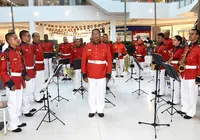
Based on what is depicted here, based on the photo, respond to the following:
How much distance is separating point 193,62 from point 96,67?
2005 millimetres

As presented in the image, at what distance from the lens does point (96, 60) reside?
464 cm

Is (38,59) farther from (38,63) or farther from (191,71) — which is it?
(191,71)

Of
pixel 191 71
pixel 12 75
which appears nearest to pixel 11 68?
pixel 12 75

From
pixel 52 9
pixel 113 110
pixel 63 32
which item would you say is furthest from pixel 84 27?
pixel 113 110

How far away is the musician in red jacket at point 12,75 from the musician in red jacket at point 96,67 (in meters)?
1.33

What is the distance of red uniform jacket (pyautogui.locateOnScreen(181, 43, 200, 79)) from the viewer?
14.3 ft

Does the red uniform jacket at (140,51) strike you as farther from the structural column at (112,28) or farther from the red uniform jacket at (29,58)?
the structural column at (112,28)

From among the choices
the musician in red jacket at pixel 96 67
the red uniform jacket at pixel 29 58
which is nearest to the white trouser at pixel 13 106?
the red uniform jacket at pixel 29 58

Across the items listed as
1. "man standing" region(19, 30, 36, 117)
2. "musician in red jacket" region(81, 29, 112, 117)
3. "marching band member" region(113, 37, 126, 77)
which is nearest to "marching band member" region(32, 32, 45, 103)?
"man standing" region(19, 30, 36, 117)

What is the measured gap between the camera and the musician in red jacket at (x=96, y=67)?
462 cm

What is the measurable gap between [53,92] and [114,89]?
2.08 m

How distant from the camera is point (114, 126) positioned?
4301 millimetres

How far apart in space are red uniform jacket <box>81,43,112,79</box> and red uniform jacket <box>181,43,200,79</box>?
1.64 meters

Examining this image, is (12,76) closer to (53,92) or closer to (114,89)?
(53,92)
